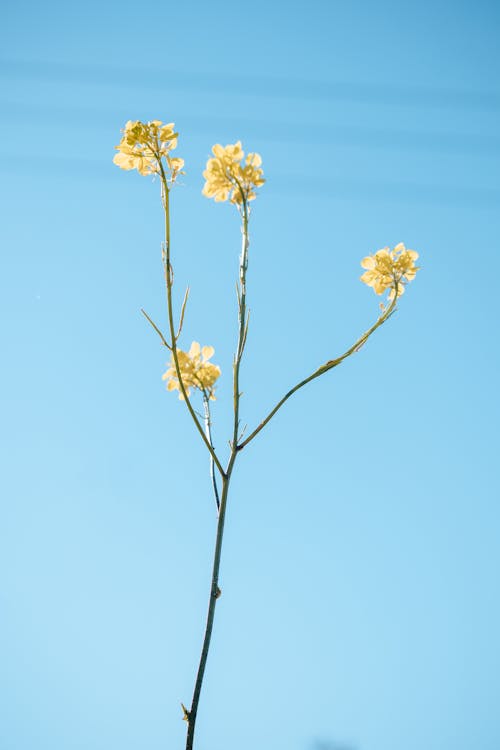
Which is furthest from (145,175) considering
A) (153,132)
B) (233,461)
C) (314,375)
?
(233,461)

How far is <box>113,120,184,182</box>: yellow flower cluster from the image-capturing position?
1568 millimetres

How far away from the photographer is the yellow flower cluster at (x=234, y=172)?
1535 millimetres

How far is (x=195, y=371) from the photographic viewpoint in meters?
1.52

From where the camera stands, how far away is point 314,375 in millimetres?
1378

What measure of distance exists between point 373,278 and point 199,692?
1.38m

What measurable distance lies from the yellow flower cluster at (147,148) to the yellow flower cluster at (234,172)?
127mm

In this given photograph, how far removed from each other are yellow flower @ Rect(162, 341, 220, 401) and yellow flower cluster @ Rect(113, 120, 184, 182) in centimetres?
54

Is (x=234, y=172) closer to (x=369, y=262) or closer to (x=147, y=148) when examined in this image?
(x=147, y=148)

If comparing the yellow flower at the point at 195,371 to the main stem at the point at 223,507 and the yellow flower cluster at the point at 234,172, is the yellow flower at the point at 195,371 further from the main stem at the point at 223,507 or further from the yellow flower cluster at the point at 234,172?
the yellow flower cluster at the point at 234,172

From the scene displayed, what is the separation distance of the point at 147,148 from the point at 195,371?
0.69 metres

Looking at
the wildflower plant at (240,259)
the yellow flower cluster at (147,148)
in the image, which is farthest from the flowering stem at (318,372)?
the yellow flower cluster at (147,148)

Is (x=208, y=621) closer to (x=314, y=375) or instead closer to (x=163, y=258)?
(x=314, y=375)

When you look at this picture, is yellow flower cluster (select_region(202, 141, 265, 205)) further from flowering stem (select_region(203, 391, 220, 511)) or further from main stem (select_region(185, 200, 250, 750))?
flowering stem (select_region(203, 391, 220, 511))

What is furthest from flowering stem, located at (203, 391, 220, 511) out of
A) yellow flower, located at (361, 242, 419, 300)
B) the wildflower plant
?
yellow flower, located at (361, 242, 419, 300)
